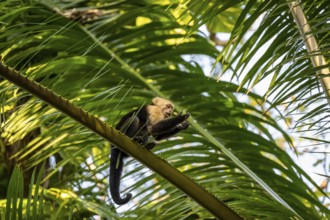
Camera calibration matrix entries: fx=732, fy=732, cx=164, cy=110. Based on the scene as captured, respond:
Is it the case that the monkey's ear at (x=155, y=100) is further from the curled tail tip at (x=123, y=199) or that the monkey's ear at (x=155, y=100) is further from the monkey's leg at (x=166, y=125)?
the curled tail tip at (x=123, y=199)

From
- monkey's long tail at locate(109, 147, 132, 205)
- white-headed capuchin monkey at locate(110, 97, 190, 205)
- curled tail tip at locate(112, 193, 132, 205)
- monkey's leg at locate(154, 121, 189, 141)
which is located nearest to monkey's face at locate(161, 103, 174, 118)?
white-headed capuchin monkey at locate(110, 97, 190, 205)

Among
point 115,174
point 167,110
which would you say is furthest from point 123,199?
point 167,110

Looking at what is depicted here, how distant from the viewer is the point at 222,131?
319cm

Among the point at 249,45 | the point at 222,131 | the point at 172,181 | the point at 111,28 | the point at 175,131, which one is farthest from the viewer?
the point at 111,28

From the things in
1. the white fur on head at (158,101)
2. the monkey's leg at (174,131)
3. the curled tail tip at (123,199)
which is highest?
the white fur on head at (158,101)

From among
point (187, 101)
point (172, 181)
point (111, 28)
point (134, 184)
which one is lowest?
point (172, 181)

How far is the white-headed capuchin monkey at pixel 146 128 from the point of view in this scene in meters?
2.64

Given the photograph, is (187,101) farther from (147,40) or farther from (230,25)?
(230,25)

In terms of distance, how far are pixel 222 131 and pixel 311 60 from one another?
67 centimetres

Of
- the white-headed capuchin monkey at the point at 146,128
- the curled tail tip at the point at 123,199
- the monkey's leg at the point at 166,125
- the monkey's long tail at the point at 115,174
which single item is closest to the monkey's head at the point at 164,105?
the white-headed capuchin monkey at the point at 146,128

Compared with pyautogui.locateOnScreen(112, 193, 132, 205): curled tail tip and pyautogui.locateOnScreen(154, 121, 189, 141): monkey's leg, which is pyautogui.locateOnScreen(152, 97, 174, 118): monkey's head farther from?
pyautogui.locateOnScreen(112, 193, 132, 205): curled tail tip

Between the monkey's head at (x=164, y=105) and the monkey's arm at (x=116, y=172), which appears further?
the monkey's head at (x=164, y=105)

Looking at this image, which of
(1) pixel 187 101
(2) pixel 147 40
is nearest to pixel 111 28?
(2) pixel 147 40

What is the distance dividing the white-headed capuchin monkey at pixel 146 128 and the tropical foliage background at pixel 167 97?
7 cm
